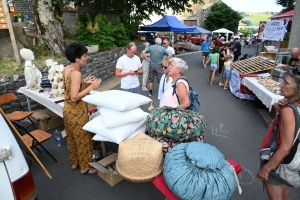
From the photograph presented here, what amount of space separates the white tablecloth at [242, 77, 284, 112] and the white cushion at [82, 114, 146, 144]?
3.34 meters

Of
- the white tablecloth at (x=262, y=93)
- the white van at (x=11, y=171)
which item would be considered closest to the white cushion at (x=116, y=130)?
the white van at (x=11, y=171)

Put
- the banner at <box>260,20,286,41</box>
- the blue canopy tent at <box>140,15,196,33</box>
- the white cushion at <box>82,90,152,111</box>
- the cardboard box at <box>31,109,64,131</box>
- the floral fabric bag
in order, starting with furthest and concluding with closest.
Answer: the blue canopy tent at <box>140,15,196,33</box> → the banner at <box>260,20,286,41</box> → the cardboard box at <box>31,109,64,131</box> → the white cushion at <box>82,90,152,111</box> → the floral fabric bag

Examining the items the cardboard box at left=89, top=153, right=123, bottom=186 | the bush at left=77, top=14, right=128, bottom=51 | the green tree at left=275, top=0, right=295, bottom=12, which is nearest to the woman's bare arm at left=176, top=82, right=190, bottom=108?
the cardboard box at left=89, top=153, right=123, bottom=186

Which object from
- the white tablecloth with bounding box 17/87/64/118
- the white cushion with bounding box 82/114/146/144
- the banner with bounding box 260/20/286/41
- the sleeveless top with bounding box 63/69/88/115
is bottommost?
the white tablecloth with bounding box 17/87/64/118

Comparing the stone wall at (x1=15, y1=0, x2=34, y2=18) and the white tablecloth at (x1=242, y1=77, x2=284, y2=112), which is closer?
the white tablecloth at (x1=242, y1=77, x2=284, y2=112)

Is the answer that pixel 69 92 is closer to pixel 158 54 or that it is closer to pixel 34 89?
pixel 34 89

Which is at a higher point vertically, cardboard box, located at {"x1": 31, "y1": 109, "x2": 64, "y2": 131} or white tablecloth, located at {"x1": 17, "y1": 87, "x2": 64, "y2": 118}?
white tablecloth, located at {"x1": 17, "y1": 87, "x2": 64, "y2": 118}

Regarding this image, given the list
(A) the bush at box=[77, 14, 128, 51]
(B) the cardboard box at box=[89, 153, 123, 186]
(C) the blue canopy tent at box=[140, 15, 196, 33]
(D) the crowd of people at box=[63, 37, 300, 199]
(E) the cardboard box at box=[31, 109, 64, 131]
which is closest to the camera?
(D) the crowd of people at box=[63, 37, 300, 199]

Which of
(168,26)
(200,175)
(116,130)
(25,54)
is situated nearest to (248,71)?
(116,130)

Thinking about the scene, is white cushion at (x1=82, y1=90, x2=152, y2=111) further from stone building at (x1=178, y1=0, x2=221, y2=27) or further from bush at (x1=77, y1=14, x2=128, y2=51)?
stone building at (x1=178, y1=0, x2=221, y2=27)

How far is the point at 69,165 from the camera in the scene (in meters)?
3.25

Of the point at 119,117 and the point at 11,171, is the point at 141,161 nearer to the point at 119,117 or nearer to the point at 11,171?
the point at 119,117

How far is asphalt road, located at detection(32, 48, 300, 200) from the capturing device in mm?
2656

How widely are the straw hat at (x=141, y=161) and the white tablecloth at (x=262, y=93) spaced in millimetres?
3652
